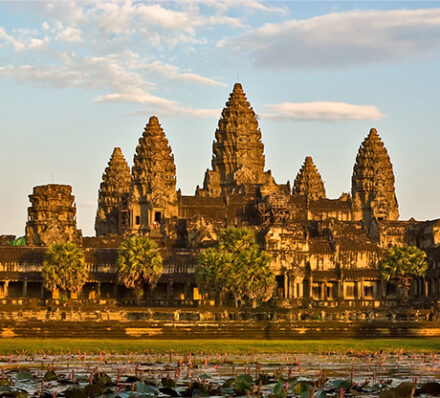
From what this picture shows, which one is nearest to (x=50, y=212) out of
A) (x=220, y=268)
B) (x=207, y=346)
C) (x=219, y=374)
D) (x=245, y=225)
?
(x=245, y=225)

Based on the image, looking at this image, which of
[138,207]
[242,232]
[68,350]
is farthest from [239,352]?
[138,207]

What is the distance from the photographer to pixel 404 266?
120 m

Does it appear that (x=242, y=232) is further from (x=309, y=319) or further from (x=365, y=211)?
(x=365, y=211)

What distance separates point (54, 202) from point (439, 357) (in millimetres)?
88870

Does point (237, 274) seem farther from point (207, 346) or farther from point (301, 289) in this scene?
point (207, 346)

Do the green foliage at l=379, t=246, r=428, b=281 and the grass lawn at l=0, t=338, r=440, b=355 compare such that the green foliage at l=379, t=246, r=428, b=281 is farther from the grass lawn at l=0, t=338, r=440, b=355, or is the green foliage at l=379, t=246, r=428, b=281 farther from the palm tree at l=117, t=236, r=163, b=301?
the grass lawn at l=0, t=338, r=440, b=355

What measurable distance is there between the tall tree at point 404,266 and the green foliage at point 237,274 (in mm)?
19446

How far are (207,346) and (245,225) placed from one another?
2994 inches

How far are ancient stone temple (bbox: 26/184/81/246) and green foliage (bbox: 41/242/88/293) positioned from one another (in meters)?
26.9

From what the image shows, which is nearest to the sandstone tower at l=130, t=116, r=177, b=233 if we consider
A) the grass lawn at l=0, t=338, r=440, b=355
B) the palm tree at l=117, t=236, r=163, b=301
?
the palm tree at l=117, t=236, r=163, b=301

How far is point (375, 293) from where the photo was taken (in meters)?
126

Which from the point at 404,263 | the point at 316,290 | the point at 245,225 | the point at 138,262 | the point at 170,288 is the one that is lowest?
the point at 170,288

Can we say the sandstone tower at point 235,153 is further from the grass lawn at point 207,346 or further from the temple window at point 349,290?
the grass lawn at point 207,346

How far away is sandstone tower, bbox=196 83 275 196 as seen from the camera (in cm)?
18700
